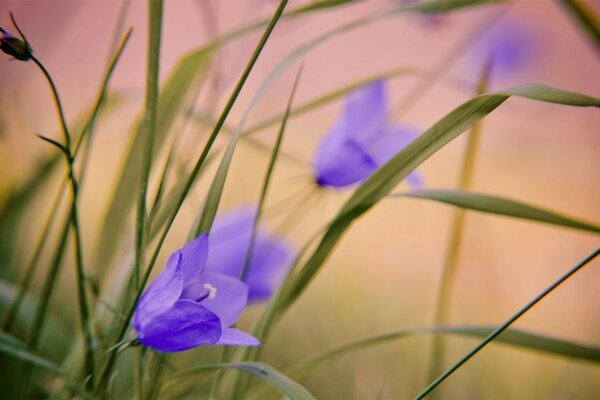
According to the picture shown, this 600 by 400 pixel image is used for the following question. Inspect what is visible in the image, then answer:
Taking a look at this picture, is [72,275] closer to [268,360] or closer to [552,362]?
[268,360]

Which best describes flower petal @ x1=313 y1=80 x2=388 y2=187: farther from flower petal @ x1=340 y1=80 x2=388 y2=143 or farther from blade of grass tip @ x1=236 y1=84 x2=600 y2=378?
blade of grass tip @ x1=236 y1=84 x2=600 y2=378

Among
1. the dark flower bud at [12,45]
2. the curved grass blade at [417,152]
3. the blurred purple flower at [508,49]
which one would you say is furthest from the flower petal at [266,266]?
the blurred purple flower at [508,49]

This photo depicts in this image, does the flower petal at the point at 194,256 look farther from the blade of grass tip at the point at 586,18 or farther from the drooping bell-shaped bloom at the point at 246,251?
the blade of grass tip at the point at 586,18

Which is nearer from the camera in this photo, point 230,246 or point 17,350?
point 17,350

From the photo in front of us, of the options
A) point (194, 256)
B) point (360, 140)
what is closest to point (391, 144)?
point (360, 140)

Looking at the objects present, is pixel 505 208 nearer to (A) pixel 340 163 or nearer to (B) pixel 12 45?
(A) pixel 340 163
